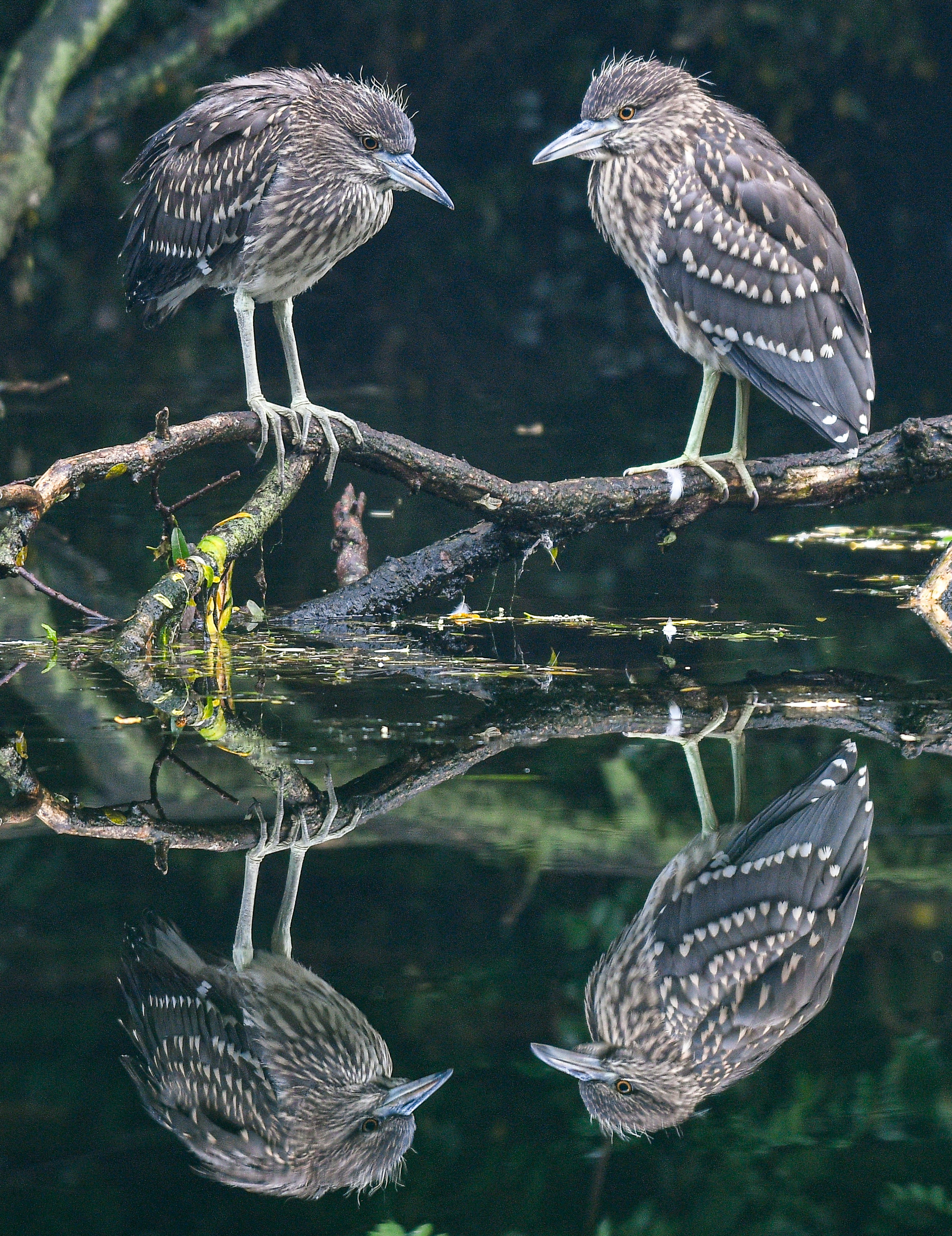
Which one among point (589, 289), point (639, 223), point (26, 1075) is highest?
point (639, 223)

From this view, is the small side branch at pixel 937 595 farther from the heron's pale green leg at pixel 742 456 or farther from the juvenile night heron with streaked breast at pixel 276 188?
the juvenile night heron with streaked breast at pixel 276 188

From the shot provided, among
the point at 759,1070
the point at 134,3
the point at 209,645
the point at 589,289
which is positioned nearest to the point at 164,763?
the point at 209,645

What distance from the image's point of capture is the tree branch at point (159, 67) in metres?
11.3

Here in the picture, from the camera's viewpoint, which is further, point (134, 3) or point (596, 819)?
point (134, 3)

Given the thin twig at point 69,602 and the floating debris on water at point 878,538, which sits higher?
the thin twig at point 69,602

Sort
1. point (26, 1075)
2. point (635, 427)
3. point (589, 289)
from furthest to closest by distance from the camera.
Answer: point (589, 289) < point (635, 427) < point (26, 1075)

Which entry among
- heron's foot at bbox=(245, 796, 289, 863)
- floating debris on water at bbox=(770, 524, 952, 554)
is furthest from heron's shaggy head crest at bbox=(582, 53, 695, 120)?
heron's foot at bbox=(245, 796, 289, 863)

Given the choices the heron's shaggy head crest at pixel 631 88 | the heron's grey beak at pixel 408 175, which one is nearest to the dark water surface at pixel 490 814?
the heron's grey beak at pixel 408 175

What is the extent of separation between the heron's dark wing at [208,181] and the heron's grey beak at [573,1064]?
129 inches

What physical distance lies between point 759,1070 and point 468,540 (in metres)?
2.82

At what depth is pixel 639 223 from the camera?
5.39 m

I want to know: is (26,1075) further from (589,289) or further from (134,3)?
(589,289)

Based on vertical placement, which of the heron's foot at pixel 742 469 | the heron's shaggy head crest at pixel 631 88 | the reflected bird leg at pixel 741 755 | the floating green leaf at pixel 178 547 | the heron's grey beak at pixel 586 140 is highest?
the heron's shaggy head crest at pixel 631 88

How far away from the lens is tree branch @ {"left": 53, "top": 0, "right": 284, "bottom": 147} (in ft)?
37.2
